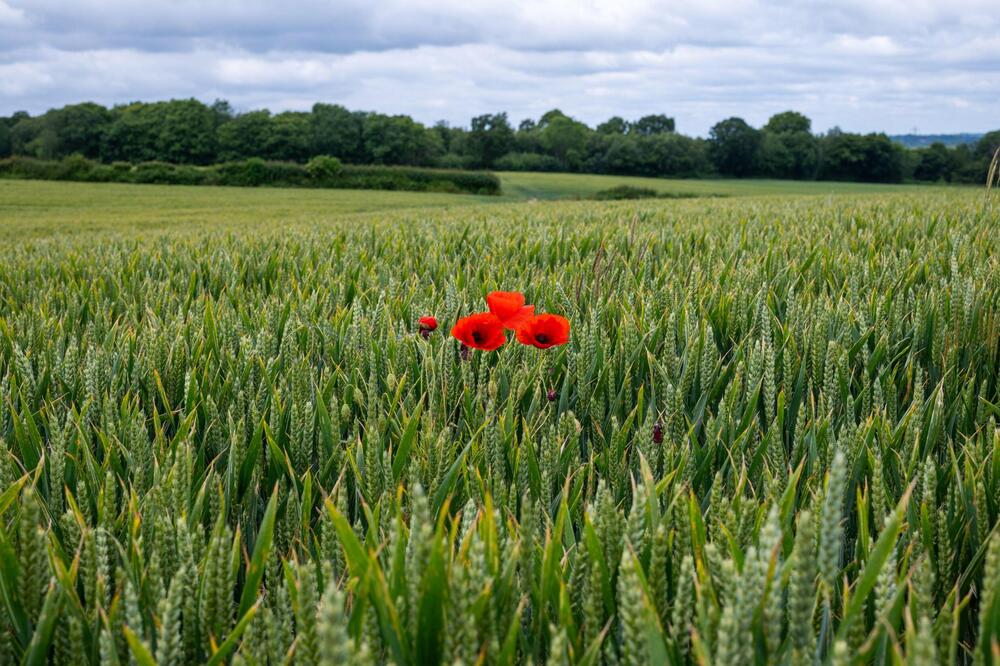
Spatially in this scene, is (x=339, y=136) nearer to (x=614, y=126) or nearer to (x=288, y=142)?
(x=288, y=142)

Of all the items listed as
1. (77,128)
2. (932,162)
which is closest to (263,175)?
(77,128)

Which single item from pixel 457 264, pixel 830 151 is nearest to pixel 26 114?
pixel 830 151

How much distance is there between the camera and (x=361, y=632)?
76 cm

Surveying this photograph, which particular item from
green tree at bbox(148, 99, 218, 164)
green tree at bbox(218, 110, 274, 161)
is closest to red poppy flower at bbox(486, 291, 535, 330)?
green tree at bbox(218, 110, 274, 161)

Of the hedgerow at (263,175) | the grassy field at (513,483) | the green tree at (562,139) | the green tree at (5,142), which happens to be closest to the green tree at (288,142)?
the hedgerow at (263,175)

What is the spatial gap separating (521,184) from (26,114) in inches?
2149

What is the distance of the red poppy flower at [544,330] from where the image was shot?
1602 millimetres

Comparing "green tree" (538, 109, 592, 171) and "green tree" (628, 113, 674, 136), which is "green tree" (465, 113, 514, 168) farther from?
"green tree" (628, 113, 674, 136)

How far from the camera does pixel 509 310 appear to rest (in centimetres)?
167

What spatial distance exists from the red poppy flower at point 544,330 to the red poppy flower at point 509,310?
25mm

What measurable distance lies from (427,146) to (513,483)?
67.1 meters

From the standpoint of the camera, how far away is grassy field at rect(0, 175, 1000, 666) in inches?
27.8

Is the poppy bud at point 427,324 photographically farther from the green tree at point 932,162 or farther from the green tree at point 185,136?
the green tree at point 932,162

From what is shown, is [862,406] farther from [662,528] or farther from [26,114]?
[26,114]
